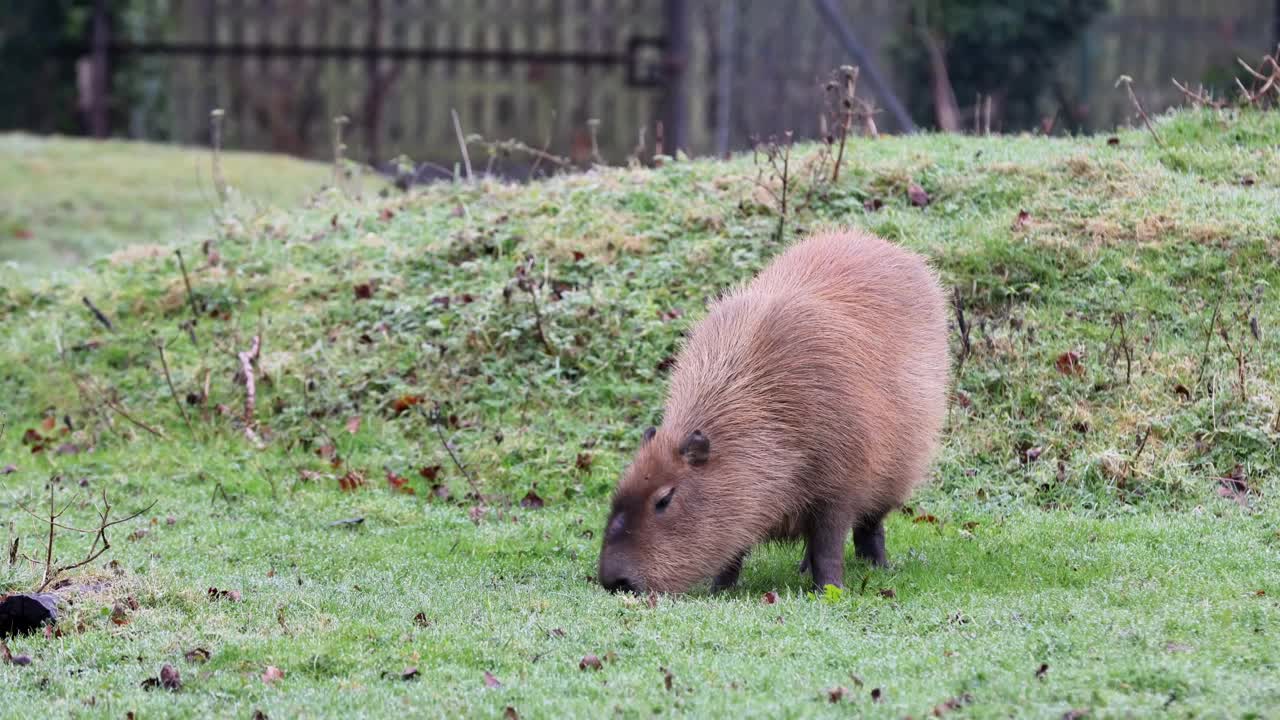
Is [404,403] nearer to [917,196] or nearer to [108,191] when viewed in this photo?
[917,196]

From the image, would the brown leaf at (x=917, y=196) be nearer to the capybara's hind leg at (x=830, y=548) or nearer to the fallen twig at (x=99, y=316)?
the capybara's hind leg at (x=830, y=548)

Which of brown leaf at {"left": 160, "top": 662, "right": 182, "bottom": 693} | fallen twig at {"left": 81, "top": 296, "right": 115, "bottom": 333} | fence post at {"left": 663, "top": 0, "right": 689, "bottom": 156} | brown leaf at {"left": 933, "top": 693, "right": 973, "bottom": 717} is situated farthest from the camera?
fence post at {"left": 663, "top": 0, "right": 689, "bottom": 156}

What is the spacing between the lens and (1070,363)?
28.3 feet

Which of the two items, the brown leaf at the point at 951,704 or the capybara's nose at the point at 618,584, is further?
the capybara's nose at the point at 618,584

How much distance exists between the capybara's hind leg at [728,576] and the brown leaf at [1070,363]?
2.88m

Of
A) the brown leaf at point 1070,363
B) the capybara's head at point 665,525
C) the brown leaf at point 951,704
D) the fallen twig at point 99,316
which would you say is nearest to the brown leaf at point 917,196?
the brown leaf at point 1070,363

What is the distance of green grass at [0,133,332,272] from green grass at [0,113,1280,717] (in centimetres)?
226

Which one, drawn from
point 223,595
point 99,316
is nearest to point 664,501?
point 223,595

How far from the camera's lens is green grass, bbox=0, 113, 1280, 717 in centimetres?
501

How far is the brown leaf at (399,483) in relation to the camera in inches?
332

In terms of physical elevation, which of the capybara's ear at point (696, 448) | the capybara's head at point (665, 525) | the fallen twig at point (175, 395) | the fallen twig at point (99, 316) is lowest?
the fallen twig at point (175, 395)

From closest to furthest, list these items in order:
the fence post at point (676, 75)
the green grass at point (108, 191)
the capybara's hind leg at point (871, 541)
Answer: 1. the capybara's hind leg at point (871, 541)
2. the green grass at point (108, 191)
3. the fence post at point (676, 75)

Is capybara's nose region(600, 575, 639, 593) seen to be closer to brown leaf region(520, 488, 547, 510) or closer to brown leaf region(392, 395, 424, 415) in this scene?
brown leaf region(520, 488, 547, 510)

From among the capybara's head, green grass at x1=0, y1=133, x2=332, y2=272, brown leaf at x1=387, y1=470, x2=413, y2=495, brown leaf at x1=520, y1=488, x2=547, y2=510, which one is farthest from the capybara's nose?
green grass at x1=0, y1=133, x2=332, y2=272
